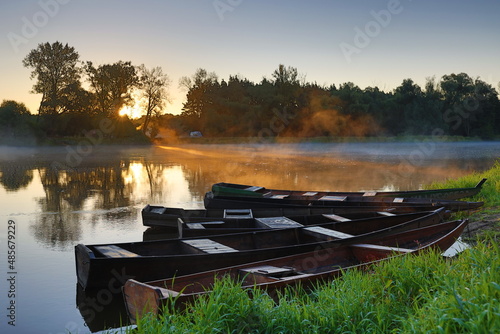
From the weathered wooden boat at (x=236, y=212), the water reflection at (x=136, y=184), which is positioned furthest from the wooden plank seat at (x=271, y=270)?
the water reflection at (x=136, y=184)

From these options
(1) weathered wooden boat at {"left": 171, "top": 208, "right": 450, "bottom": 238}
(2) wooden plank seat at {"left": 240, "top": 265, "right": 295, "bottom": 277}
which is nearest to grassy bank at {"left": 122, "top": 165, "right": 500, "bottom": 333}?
(2) wooden plank seat at {"left": 240, "top": 265, "right": 295, "bottom": 277}

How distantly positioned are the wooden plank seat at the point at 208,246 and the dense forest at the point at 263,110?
4940cm

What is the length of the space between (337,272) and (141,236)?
599cm

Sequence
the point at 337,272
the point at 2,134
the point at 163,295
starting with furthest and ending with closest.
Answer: the point at 2,134, the point at 337,272, the point at 163,295

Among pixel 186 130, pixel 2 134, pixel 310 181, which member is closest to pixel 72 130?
pixel 2 134

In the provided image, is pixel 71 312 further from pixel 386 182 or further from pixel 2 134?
pixel 2 134

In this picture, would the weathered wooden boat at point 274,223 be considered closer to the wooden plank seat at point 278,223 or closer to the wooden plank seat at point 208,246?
the wooden plank seat at point 278,223

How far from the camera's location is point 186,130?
69.3m

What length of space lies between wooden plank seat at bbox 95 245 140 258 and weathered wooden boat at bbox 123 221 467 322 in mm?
1618

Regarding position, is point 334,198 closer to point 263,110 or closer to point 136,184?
point 136,184

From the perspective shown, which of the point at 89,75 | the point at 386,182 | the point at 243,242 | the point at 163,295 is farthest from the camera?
the point at 89,75

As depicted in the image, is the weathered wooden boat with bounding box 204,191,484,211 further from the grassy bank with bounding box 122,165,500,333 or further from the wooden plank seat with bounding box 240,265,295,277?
the grassy bank with bounding box 122,165,500,333

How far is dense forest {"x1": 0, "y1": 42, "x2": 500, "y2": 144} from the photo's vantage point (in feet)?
179

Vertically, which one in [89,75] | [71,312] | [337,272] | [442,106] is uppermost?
[89,75]
